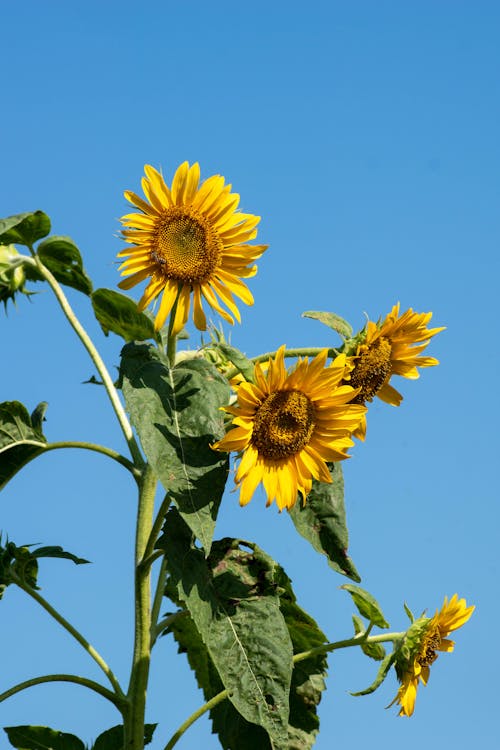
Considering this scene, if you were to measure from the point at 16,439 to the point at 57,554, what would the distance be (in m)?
0.38

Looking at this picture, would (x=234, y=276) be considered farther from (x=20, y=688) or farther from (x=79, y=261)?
(x=20, y=688)

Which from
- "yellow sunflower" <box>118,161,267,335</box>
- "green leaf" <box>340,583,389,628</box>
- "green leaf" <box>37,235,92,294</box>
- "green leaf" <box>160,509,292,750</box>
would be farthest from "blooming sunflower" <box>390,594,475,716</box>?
"green leaf" <box>37,235,92,294</box>

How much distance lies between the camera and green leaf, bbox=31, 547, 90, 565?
11.6 feet

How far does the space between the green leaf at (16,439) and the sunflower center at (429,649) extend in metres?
1.37

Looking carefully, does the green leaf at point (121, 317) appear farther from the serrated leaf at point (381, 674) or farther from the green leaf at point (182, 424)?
the serrated leaf at point (381, 674)

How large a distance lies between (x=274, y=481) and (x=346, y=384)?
1.43 feet

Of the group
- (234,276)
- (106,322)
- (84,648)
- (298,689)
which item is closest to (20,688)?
(84,648)

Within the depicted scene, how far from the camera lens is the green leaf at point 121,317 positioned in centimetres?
352

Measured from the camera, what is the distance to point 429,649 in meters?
3.70

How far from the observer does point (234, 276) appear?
3.31 meters

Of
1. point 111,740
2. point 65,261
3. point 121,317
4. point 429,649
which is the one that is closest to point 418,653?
point 429,649

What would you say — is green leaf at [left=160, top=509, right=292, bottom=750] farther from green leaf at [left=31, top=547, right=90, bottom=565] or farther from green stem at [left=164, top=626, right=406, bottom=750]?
green leaf at [left=31, top=547, right=90, bottom=565]

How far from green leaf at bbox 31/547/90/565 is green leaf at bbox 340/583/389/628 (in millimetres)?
818

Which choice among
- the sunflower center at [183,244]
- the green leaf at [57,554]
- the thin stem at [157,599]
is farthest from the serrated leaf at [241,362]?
the green leaf at [57,554]
